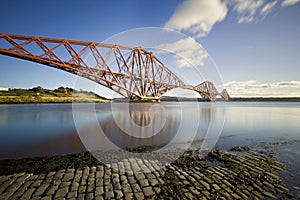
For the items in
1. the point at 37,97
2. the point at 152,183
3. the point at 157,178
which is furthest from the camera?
the point at 37,97

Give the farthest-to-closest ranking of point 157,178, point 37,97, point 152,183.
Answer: point 37,97, point 157,178, point 152,183

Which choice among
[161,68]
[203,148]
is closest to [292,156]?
[203,148]

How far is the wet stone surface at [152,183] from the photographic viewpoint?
11.0 feet

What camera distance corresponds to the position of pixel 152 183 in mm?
3818

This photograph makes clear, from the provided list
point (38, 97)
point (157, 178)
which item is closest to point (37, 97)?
point (38, 97)

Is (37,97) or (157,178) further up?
(37,97)

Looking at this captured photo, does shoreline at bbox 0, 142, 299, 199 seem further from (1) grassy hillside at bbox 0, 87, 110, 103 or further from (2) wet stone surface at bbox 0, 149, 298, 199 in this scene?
(1) grassy hillside at bbox 0, 87, 110, 103

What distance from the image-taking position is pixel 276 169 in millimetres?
4980

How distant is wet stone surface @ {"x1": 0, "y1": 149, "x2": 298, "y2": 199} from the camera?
11.0 feet

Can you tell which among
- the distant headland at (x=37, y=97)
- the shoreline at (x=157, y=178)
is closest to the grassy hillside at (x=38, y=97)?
the distant headland at (x=37, y=97)

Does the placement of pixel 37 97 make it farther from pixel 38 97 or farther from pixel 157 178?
pixel 157 178

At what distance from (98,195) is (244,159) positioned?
17.9ft

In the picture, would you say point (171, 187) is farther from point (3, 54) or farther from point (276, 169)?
point (3, 54)

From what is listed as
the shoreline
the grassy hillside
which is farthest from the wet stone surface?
the grassy hillside
